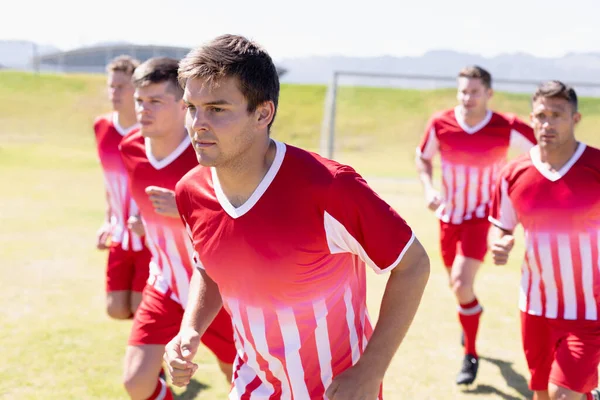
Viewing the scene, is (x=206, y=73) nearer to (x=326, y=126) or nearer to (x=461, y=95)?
(x=461, y=95)

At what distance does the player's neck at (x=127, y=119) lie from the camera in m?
5.33

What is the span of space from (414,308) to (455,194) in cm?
402

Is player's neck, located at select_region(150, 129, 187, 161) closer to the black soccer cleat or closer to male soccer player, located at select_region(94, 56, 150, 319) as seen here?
male soccer player, located at select_region(94, 56, 150, 319)

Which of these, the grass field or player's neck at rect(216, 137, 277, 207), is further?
the grass field

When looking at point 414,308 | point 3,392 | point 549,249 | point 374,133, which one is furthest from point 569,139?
point 374,133

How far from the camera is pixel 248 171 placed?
2381 millimetres

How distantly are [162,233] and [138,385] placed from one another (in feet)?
2.86

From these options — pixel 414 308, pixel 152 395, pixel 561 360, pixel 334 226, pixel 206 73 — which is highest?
pixel 206 73

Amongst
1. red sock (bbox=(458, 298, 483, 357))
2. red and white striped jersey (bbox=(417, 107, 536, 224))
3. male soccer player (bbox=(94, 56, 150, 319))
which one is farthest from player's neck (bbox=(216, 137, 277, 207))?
red and white striped jersey (bbox=(417, 107, 536, 224))

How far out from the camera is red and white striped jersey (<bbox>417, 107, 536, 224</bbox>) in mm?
6023

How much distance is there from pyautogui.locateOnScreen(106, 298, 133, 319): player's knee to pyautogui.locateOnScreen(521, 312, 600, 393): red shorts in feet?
9.01

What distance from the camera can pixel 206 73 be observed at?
2.23 m

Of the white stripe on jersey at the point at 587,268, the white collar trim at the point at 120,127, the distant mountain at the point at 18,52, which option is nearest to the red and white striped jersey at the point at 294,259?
the white stripe on jersey at the point at 587,268

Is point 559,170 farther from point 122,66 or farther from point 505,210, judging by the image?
point 122,66
